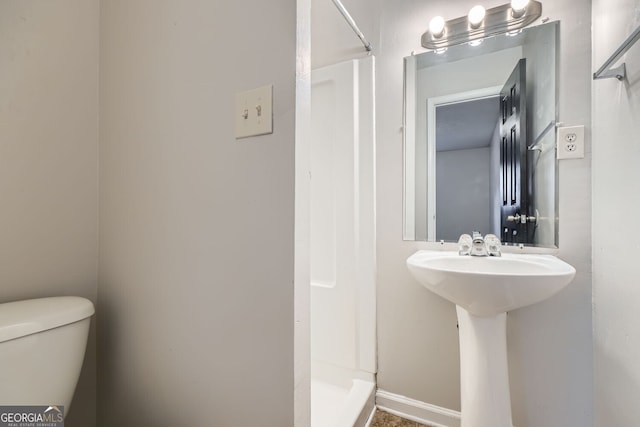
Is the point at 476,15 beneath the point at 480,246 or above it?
above

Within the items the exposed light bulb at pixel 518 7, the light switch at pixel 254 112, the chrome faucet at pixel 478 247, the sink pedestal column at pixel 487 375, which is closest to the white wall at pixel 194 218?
the light switch at pixel 254 112

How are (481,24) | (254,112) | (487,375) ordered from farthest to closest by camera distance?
(481,24), (487,375), (254,112)

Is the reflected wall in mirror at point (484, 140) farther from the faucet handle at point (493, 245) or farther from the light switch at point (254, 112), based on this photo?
the light switch at point (254, 112)

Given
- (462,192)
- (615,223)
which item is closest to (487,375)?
(615,223)

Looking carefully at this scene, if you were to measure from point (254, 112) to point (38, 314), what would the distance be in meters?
0.78

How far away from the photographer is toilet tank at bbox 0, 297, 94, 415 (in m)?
0.68

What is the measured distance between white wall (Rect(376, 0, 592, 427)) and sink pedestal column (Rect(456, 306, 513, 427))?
7.5 inches

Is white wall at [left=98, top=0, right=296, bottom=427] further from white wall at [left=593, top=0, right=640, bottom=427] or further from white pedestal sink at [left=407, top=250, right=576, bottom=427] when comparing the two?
white wall at [left=593, top=0, right=640, bottom=427]

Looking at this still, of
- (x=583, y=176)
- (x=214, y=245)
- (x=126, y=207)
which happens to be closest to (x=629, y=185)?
(x=583, y=176)

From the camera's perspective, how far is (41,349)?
0.72 metres

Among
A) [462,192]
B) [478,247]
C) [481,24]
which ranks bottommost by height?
[478,247]

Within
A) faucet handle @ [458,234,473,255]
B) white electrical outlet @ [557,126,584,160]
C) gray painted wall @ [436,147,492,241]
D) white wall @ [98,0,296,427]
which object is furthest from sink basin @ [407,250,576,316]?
white wall @ [98,0,296,427]

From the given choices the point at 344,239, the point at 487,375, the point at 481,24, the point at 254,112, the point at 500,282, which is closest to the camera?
the point at 254,112

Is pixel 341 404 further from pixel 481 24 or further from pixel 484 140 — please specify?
pixel 481 24
